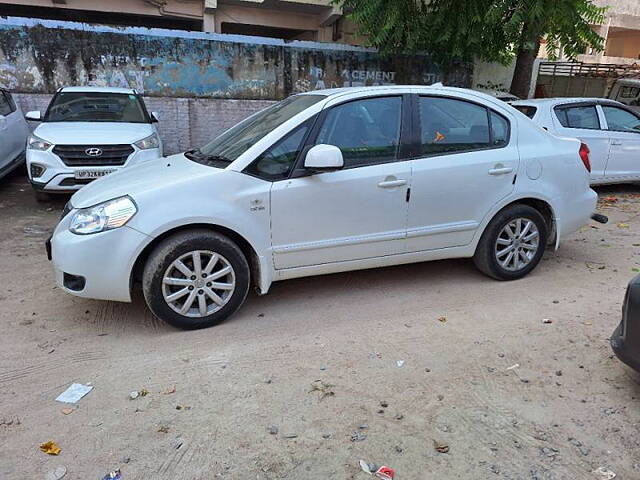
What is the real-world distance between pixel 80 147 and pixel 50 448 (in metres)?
5.09

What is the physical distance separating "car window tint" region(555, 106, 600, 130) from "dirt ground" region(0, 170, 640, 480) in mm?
4062

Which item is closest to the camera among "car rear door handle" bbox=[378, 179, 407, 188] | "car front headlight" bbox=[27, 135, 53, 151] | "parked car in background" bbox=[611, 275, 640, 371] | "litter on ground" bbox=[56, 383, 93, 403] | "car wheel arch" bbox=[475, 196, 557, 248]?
"parked car in background" bbox=[611, 275, 640, 371]

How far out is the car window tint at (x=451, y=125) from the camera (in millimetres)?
4152

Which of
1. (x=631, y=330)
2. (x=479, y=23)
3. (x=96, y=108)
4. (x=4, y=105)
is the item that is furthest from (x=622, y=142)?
(x=4, y=105)

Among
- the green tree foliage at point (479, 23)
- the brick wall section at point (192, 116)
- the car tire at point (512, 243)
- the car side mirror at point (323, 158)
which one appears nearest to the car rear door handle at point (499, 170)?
the car tire at point (512, 243)

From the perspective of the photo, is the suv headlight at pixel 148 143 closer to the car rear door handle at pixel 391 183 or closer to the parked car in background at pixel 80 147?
the parked car in background at pixel 80 147

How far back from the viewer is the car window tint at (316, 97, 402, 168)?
391 centimetres

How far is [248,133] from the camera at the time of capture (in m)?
4.11

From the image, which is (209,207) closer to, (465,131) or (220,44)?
(465,131)

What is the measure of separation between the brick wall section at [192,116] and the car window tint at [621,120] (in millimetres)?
6761

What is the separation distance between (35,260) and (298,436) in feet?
12.5

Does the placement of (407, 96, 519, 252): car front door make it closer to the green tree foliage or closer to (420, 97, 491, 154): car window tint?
(420, 97, 491, 154): car window tint

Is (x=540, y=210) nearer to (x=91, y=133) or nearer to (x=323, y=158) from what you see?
(x=323, y=158)

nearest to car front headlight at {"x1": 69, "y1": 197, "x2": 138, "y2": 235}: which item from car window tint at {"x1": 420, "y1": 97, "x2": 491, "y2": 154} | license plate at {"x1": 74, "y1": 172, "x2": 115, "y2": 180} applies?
car window tint at {"x1": 420, "y1": 97, "x2": 491, "y2": 154}
